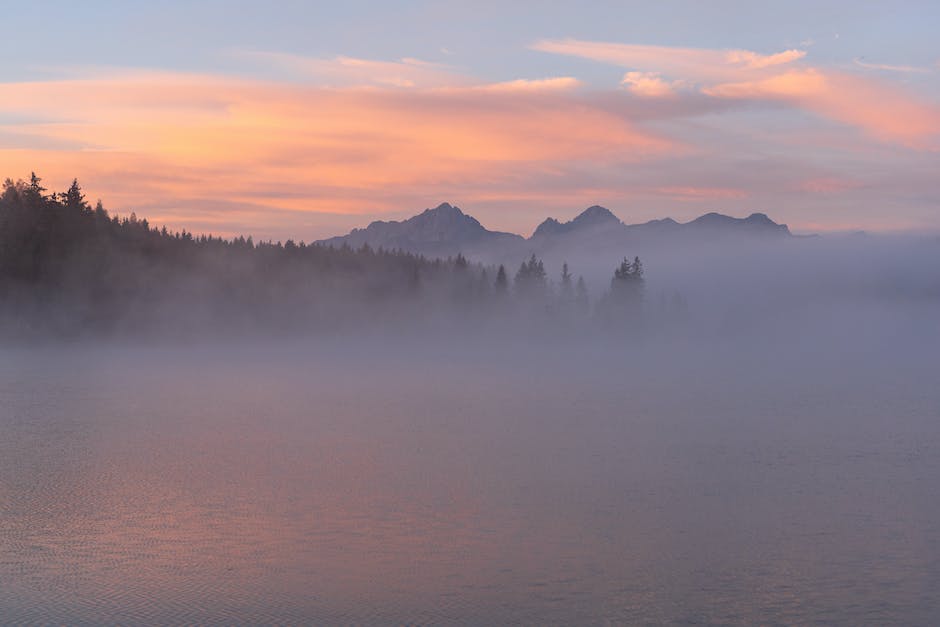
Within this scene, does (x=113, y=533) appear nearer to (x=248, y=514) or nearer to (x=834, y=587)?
(x=248, y=514)

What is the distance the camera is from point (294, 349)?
171750 mm

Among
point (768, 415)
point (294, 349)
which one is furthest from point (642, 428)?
point (294, 349)

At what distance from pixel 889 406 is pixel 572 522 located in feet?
208

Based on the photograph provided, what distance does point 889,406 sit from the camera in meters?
86.2

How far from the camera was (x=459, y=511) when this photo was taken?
1426 inches

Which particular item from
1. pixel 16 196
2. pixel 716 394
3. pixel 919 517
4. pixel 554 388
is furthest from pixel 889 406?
pixel 16 196

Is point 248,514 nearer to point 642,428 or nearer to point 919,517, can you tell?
point 919,517

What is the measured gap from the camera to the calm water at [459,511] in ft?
84.3

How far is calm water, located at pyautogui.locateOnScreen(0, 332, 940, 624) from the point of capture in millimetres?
25688

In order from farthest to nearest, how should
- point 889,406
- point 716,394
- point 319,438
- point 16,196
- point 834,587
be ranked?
point 16,196
point 716,394
point 889,406
point 319,438
point 834,587

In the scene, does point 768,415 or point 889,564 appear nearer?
point 889,564

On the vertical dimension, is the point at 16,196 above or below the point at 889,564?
above

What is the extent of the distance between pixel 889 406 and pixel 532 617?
7292cm

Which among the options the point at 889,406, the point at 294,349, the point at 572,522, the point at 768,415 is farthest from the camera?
the point at 294,349
